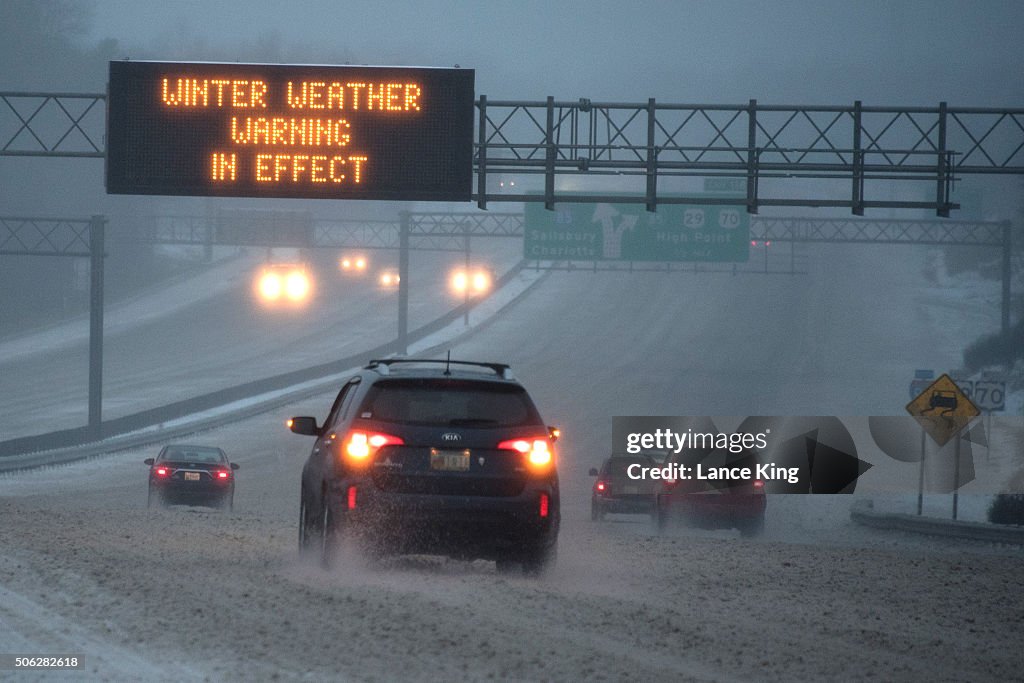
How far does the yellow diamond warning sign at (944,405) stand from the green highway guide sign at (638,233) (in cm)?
2735

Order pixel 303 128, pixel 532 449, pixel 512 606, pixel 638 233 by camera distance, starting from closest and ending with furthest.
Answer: pixel 512 606, pixel 532 449, pixel 303 128, pixel 638 233

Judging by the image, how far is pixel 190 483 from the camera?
1075 inches

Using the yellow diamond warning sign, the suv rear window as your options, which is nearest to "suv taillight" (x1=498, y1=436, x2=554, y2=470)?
the suv rear window

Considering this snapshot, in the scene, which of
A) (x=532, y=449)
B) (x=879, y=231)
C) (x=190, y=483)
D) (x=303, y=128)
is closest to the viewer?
(x=532, y=449)

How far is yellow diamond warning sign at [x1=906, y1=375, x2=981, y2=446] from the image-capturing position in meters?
27.0

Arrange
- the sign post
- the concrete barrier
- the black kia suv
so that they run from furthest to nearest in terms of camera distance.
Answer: the sign post, the concrete barrier, the black kia suv

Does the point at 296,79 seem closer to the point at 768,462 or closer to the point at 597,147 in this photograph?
the point at 597,147

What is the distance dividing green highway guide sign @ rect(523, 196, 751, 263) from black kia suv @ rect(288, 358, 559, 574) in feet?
143

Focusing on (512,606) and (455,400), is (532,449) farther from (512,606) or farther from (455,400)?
(512,606)

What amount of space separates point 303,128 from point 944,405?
493 inches

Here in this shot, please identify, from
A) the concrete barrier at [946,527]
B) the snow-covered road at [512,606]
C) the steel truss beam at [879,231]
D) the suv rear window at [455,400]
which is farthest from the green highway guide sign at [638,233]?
the suv rear window at [455,400]

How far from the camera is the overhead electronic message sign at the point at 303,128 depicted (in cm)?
2188

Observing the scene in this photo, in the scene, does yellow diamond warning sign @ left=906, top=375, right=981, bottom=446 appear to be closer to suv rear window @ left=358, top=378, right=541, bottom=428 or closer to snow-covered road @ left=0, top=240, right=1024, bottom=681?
snow-covered road @ left=0, top=240, right=1024, bottom=681

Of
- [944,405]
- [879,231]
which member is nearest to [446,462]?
[944,405]
